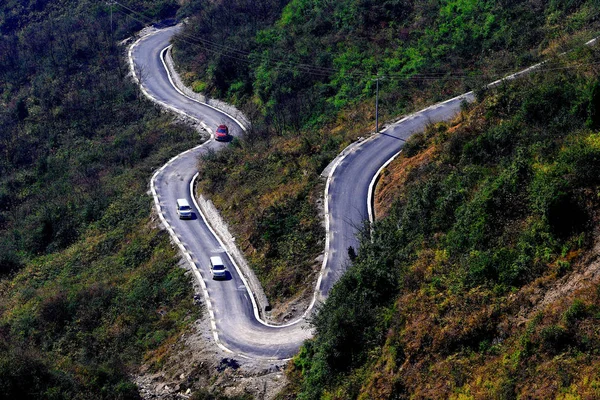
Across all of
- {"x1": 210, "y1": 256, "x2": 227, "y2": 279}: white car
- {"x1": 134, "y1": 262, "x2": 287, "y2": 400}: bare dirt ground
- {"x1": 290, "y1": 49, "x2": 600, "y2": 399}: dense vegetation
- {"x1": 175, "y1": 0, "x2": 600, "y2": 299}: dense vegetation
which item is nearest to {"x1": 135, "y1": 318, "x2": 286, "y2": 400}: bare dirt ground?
{"x1": 134, "y1": 262, "x2": 287, "y2": 400}: bare dirt ground

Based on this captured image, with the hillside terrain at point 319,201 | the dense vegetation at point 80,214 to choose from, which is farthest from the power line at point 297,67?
the dense vegetation at point 80,214

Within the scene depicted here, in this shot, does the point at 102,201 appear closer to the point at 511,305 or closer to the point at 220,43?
the point at 220,43

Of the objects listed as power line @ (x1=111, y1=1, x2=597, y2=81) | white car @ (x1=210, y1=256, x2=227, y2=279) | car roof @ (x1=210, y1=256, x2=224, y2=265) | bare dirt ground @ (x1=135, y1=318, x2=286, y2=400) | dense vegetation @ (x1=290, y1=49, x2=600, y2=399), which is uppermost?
power line @ (x1=111, y1=1, x2=597, y2=81)

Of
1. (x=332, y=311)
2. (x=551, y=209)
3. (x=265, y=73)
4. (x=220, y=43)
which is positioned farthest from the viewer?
(x=220, y=43)

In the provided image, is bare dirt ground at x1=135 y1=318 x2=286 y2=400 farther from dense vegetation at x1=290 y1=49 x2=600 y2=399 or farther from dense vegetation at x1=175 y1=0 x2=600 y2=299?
dense vegetation at x1=175 y1=0 x2=600 y2=299

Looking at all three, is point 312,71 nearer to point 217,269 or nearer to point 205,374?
point 217,269

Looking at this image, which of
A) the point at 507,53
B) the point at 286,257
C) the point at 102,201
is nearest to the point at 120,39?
the point at 102,201

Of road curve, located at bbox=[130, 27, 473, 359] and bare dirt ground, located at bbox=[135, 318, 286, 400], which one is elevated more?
road curve, located at bbox=[130, 27, 473, 359]
